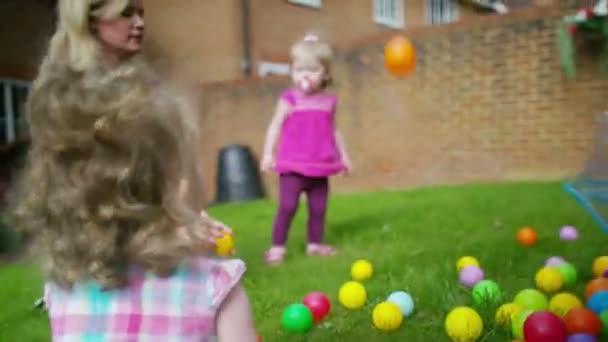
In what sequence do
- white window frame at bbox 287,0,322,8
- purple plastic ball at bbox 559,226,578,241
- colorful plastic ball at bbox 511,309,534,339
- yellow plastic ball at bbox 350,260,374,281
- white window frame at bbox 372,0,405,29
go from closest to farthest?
colorful plastic ball at bbox 511,309,534,339 → yellow plastic ball at bbox 350,260,374,281 → purple plastic ball at bbox 559,226,578,241 → white window frame at bbox 287,0,322,8 → white window frame at bbox 372,0,405,29

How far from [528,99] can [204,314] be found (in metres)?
7.09

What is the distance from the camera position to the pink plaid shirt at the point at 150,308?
1260mm

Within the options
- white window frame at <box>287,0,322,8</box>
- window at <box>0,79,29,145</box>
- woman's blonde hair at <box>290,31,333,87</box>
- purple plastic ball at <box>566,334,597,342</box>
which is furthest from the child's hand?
white window frame at <box>287,0,322,8</box>

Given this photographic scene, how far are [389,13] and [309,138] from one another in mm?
12051

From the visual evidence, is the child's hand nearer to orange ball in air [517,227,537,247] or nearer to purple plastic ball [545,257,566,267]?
orange ball in air [517,227,537,247]

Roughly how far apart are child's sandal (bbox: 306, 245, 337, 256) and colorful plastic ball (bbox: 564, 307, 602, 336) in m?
2.10

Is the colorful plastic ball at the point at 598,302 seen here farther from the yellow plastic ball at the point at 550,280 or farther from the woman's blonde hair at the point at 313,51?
the woman's blonde hair at the point at 313,51

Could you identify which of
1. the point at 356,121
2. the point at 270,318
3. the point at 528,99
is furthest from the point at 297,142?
the point at 356,121

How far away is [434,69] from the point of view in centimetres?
845

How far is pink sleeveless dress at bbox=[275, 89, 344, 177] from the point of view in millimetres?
4238

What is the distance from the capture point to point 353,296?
2.76 meters

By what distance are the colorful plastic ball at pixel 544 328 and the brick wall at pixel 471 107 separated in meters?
5.55

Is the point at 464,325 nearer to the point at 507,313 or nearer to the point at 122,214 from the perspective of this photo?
the point at 507,313

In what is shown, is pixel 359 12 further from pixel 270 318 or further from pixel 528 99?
pixel 270 318
